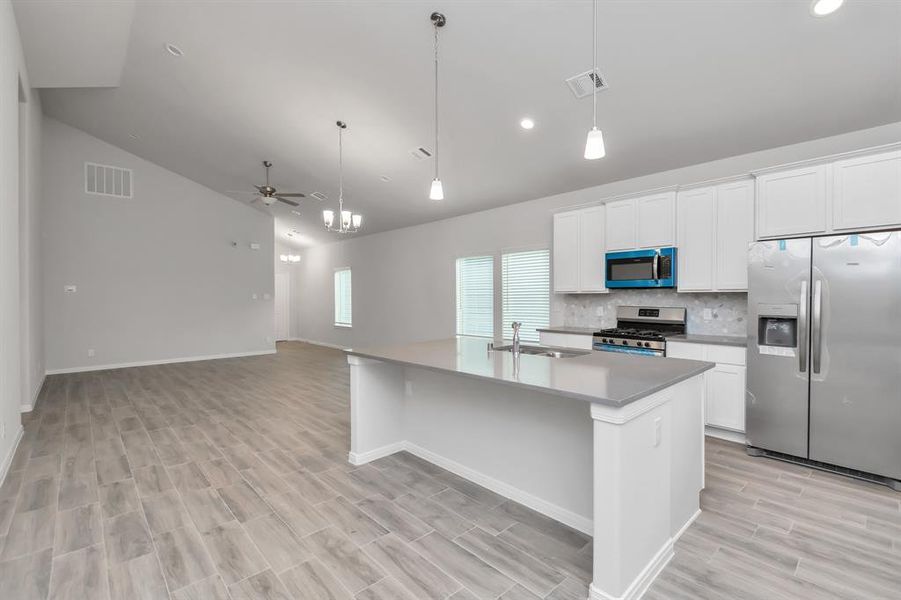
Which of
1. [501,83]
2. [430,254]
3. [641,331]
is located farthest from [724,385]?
[430,254]

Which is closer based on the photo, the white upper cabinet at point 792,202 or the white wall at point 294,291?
the white upper cabinet at point 792,202

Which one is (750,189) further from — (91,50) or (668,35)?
(91,50)

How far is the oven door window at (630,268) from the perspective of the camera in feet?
14.1

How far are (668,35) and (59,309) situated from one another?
30.2 feet

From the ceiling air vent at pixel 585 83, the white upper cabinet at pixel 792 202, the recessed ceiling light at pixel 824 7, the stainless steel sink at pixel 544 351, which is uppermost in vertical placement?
the ceiling air vent at pixel 585 83

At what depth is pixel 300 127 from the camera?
527cm

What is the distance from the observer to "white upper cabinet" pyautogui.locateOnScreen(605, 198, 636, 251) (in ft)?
14.6

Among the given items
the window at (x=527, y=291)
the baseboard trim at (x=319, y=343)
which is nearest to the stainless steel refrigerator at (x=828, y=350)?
the window at (x=527, y=291)

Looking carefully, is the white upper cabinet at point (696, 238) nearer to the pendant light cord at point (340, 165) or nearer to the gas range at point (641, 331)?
the gas range at point (641, 331)

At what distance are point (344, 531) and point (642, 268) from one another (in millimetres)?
3749

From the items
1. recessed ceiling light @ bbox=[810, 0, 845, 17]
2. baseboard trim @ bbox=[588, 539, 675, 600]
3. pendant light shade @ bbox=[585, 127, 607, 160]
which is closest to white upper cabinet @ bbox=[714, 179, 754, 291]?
recessed ceiling light @ bbox=[810, 0, 845, 17]

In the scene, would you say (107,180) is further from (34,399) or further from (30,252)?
(34,399)

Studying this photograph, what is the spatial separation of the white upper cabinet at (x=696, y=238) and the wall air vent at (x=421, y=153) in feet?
9.51

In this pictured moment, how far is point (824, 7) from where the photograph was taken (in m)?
2.39
